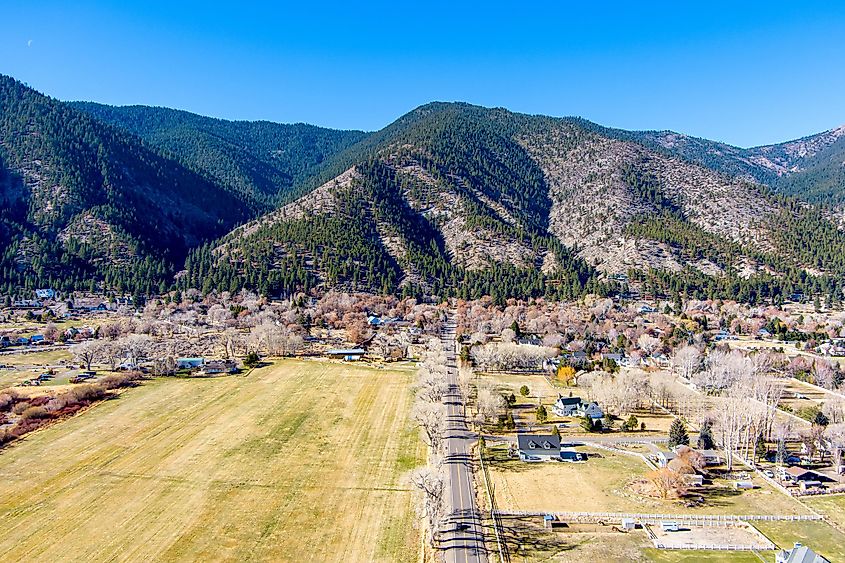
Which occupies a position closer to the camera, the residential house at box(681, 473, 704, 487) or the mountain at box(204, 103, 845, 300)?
the residential house at box(681, 473, 704, 487)

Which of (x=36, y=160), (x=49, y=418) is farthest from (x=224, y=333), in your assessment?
(x=36, y=160)

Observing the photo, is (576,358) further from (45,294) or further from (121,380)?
(45,294)

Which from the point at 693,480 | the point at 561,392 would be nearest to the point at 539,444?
the point at 693,480

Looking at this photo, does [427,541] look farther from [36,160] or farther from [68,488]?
[36,160]

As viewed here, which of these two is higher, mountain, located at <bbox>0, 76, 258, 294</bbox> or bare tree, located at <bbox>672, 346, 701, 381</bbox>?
mountain, located at <bbox>0, 76, 258, 294</bbox>

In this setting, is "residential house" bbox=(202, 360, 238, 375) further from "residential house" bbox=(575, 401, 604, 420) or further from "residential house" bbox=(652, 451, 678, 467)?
"residential house" bbox=(652, 451, 678, 467)

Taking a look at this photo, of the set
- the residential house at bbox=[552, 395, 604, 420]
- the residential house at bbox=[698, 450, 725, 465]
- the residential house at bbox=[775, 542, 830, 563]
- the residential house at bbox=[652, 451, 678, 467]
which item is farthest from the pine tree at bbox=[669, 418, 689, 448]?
the residential house at bbox=[775, 542, 830, 563]
